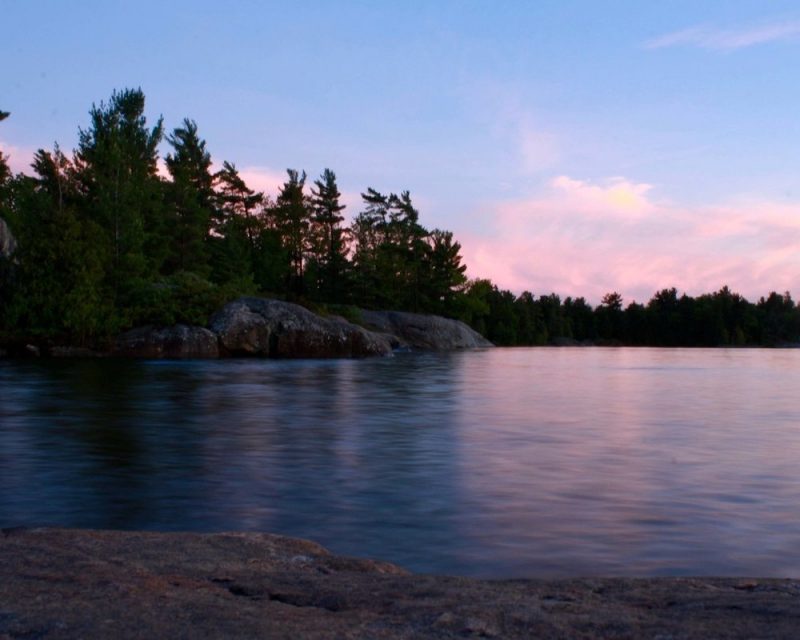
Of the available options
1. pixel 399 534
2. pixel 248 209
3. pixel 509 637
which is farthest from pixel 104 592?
pixel 248 209

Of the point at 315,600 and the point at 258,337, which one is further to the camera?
the point at 258,337

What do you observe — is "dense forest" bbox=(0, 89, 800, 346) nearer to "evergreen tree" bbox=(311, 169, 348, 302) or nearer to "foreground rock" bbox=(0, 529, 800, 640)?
"evergreen tree" bbox=(311, 169, 348, 302)

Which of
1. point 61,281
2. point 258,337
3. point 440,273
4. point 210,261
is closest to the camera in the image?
point 61,281

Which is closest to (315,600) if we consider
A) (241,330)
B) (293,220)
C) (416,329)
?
(241,330)

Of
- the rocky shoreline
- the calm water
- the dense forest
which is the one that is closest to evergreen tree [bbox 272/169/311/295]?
the dense forest

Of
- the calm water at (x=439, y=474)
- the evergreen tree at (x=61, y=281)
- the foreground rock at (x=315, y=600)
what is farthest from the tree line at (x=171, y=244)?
the foreground rock at (x=315, y=600)

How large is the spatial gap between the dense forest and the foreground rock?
2731 centimetres

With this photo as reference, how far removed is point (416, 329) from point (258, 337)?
68.4ft

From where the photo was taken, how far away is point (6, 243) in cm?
3188

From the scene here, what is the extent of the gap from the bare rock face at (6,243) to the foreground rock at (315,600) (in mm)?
30108

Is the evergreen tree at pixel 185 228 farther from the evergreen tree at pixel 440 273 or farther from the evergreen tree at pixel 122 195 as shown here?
the evergreen tree at pixel 440 273

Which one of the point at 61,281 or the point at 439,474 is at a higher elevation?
the point at 61,281

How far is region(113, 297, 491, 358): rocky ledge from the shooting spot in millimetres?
30594

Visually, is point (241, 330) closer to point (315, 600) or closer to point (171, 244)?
point (171, 244)
